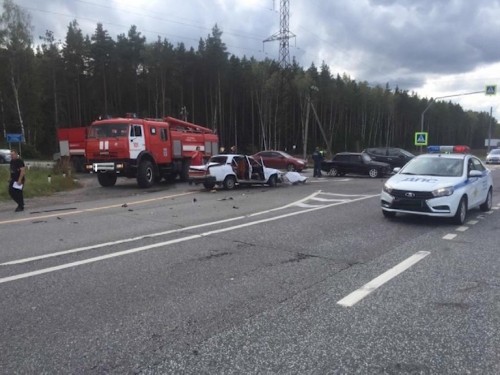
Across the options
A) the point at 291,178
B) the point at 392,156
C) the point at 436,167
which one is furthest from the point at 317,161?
the point at 436,167

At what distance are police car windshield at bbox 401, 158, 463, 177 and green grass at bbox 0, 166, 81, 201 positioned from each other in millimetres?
12601

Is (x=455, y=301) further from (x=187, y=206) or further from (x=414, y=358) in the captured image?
(x=187, y=206)

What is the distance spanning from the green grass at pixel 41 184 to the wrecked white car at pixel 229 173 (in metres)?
5.28

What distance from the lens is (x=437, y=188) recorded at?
9.61 metres

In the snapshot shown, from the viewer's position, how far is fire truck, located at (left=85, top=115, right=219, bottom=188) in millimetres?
18672

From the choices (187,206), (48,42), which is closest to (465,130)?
(48,42)

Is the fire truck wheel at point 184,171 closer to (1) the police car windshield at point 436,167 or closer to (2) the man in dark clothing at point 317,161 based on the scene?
(2) the man in dark clothing at point 317,161

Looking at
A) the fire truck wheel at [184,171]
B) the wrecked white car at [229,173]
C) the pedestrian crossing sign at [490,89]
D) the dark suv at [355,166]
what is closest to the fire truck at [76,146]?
the fire truck wheel at [184,171]

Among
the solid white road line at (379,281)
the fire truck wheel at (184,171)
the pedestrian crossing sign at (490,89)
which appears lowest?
the solid white road line at (379,281)

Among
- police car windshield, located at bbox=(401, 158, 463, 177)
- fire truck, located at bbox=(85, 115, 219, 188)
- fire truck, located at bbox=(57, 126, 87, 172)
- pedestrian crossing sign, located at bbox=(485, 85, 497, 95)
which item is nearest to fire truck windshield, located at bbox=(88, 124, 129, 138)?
fire truck, located at bbox=(85, 115, 219, 188)

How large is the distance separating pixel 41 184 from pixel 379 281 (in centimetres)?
1571

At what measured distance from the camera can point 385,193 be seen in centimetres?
1029

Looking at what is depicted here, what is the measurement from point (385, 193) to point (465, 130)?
149230 mm

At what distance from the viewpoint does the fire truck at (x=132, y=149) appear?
1867 centimetres
